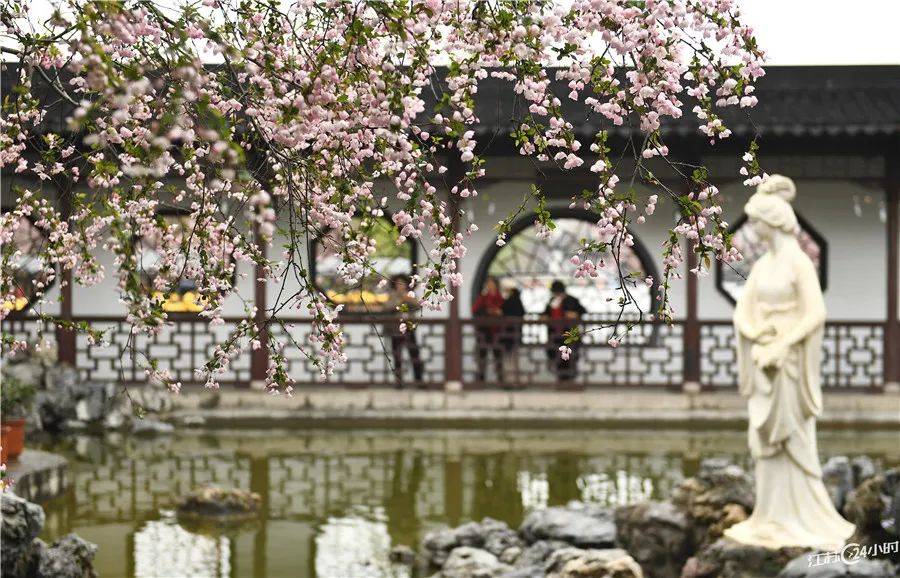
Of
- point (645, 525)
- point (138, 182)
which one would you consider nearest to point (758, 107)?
point (645, 525)

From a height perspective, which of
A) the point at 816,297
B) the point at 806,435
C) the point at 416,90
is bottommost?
the point at 806,435

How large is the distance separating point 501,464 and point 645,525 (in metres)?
5.15

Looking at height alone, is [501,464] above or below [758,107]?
below

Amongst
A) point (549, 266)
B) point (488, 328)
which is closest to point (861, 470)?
point (488, 328)

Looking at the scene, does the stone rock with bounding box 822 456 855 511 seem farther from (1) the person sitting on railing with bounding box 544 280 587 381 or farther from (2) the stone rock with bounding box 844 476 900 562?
(1) the person sitting on railing with bounding box 544 280 587 381

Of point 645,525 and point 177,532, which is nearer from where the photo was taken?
point 645,525

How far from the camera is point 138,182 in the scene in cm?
680

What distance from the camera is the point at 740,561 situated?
856 cm

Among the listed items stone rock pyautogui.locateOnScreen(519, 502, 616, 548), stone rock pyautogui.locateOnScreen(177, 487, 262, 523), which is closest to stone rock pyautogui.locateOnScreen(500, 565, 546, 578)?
stone rock pyautogui.locateOnScreen(519, 502, 616, 548)

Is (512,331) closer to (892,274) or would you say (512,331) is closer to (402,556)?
(892,274)

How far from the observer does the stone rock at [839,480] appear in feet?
32.7

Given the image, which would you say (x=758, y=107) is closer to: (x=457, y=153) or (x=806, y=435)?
(x=457, y=153)

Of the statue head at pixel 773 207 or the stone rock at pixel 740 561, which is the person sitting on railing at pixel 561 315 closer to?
the stone rock at pixel 740 561

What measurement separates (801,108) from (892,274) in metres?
2.59
